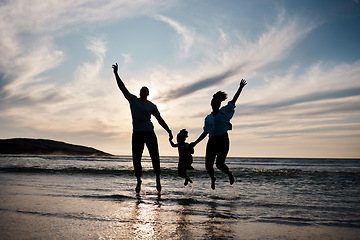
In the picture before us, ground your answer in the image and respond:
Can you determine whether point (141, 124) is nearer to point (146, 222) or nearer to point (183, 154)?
point (183, 154)

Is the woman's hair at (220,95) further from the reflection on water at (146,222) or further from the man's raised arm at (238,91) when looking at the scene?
the reflection on water at (146,222)

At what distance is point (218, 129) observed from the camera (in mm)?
6430

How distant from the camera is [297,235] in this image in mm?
2553

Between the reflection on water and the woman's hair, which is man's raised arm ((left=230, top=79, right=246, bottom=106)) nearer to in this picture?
the woman's hair

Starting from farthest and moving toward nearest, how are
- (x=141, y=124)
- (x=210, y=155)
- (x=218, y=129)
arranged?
(x=210, y=155), (x=218, y=129), (x=141, y=124)

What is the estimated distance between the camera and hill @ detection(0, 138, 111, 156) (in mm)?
78688

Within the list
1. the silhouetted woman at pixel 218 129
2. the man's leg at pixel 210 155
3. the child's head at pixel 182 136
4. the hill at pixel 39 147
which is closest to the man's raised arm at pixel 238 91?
the silhouetted woman at pixel 218 129

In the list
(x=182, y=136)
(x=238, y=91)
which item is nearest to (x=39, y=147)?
(x=182, y=136)

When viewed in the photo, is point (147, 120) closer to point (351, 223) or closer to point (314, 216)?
point (314, 216)

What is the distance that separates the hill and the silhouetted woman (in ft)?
277

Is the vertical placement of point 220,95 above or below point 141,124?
above

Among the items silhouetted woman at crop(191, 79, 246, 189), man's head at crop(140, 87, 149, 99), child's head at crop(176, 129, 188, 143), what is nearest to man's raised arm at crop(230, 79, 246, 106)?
silhouetted woman at crop(191, 79, 246, 189)

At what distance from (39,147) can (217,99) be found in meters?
92.5

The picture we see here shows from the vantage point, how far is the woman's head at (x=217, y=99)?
658 centimetres
